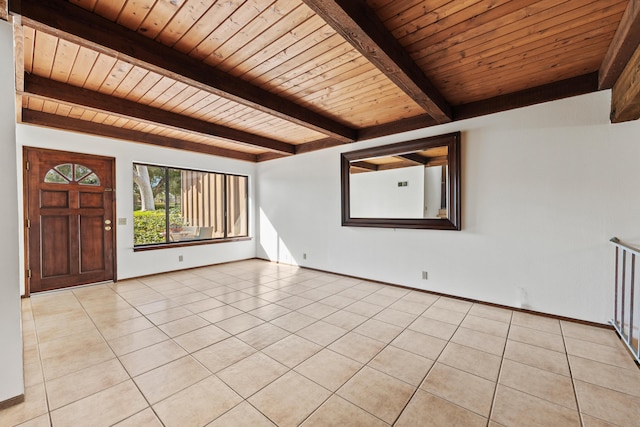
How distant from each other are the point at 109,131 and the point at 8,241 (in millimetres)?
3278

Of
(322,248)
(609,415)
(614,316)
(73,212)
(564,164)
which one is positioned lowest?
(609,415)

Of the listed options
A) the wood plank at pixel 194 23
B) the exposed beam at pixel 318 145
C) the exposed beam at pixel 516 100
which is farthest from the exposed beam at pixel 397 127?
the wood plank at pixel 194 23

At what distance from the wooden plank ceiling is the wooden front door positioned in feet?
2.22

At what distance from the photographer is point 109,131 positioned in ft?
14.3

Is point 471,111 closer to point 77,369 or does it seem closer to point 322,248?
point 322,248

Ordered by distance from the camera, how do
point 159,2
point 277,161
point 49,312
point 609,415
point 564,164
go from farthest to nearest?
→ point 277,161 < point 49,312 < point 564,164 < point 159,2 < point 609,415

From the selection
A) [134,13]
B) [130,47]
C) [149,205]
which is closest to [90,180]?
[149,205]

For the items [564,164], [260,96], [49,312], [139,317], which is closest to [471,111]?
[564,164]

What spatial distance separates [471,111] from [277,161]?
157 inches

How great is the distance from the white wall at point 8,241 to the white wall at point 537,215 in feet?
13.1

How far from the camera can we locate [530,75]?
277 centimetres

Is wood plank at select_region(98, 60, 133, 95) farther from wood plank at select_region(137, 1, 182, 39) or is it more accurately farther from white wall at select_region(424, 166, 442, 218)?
white wall at select_region(424, 166, 442, 218)

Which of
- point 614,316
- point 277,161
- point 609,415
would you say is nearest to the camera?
point 609,415

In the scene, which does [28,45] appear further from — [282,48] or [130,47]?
[282,48]
